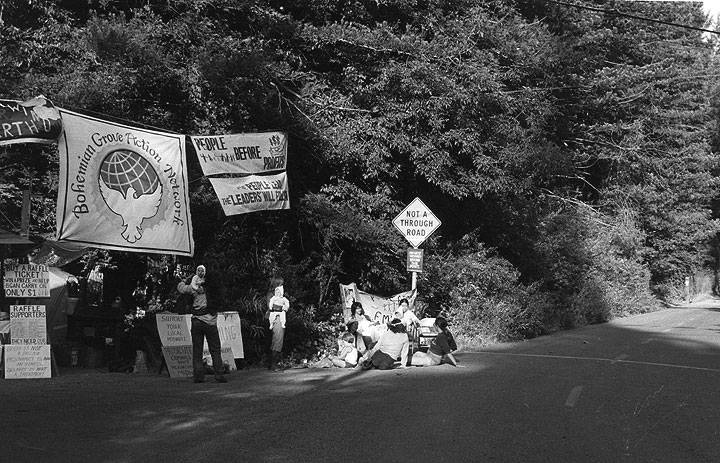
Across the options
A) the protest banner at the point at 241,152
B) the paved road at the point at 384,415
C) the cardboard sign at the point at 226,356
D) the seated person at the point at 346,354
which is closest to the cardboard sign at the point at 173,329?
the cardboard sign at the point at 226,356

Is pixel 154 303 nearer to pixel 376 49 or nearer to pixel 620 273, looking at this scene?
pixel 376 49

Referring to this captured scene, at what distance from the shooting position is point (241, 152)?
1427 cm

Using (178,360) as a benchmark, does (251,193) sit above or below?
above

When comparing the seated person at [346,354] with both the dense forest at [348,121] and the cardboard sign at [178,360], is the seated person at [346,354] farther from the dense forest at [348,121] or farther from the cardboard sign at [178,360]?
the cardboard sign at [178,360]

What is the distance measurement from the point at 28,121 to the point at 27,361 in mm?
3862

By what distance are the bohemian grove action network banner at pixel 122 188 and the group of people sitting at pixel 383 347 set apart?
3.62 m

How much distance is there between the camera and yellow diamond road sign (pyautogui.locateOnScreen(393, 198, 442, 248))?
16.8m

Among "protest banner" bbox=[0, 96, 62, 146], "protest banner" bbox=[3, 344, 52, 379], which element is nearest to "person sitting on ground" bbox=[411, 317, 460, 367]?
"protest banner" bbox=[3, 344, 52, 379]

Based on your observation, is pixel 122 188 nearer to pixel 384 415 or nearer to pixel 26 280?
pixel 26 280

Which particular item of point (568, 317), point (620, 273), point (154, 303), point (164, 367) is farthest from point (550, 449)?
point (620, 273)

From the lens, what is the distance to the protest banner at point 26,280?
12508 mm

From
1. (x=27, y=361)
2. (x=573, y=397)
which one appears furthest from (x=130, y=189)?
(x=573, y=397)

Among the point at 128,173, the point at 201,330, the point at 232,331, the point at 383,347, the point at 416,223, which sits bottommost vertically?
the point at 383,347

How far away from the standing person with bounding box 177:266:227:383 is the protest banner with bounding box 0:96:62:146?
Result: 10.4 ft
